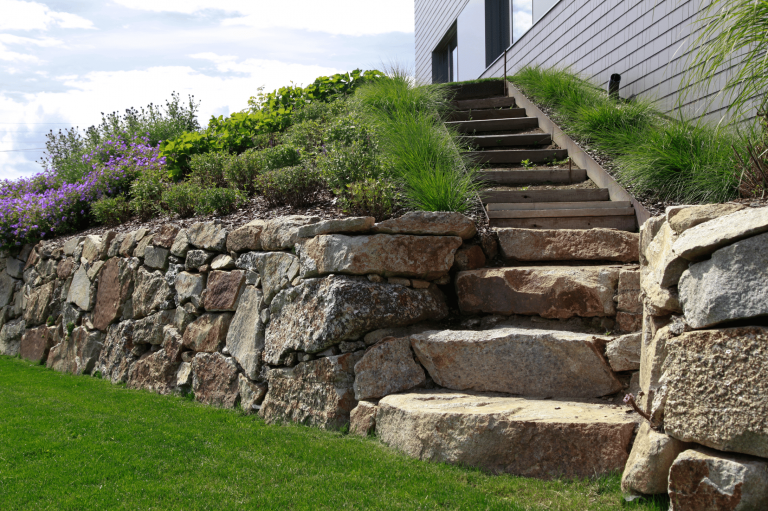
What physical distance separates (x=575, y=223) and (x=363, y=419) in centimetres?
241

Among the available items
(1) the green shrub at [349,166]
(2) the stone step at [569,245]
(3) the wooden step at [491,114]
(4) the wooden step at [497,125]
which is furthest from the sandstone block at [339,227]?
(3) the wooden step at [491,114]

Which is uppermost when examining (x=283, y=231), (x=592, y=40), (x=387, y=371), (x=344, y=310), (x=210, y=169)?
(x=592, y=40)

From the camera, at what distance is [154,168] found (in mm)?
8227

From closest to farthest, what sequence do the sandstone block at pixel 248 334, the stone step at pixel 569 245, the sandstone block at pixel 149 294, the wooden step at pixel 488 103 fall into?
1. the stone step at pixel 569 245
2. the sandstone block at pixel 248 334
3. the sandstone block at pixel 149 294
4. the wooden step at pixel 488 103

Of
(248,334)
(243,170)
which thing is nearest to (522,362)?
(248,334)

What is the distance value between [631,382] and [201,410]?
3.15 metres

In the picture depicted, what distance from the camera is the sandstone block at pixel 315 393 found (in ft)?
12.8

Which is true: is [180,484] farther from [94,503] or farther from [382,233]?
[382,233]

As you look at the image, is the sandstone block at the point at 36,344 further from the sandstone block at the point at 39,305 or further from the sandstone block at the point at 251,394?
the sandstone block at the point at 251,394

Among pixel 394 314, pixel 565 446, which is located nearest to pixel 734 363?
pixel 565 446

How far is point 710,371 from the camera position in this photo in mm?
2396

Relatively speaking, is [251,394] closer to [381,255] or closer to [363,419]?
[363,419]

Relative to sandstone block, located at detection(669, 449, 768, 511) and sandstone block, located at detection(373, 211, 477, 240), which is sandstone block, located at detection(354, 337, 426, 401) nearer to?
sandstone block, located at detection(373, 211, 477, 240)

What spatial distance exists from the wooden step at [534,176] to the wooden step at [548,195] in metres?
0.44
